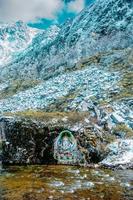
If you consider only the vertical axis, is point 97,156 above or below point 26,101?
below

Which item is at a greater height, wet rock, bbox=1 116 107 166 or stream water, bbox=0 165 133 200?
wet rock, bbox=1 116 107 166

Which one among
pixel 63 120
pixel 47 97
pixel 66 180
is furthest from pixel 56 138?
pixel 47 97

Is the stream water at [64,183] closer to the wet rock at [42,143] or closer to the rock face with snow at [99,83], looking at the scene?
the wet rock at [42,143]

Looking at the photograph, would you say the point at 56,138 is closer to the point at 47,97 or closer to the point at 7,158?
the point at 7,158

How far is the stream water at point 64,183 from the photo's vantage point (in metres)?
21.1

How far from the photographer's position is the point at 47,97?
11800 cm

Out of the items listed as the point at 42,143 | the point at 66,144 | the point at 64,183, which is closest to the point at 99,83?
the point at 42,143

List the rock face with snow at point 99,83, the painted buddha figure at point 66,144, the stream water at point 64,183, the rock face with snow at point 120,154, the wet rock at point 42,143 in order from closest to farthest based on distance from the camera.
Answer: the stream water at point 64,183 → the rock face with snow at point 120,154 → the wet rock at point 42,143 → the painted buddha figure at point 66,144 → the rock face with snow at point 99,83

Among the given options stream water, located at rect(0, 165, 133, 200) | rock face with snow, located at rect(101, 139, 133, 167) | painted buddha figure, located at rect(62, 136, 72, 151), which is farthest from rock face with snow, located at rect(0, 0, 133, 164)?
stream water, located at rect(0, 165, 133, 200)

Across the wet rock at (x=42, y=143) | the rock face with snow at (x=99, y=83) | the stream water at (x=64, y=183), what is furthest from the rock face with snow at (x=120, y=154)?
the stream water at (x=64, y=183)

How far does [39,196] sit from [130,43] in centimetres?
14819

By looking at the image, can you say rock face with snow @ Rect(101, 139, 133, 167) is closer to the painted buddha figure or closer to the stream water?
the stream water

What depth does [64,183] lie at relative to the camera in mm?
25109

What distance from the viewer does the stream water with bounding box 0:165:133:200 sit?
21125mm
